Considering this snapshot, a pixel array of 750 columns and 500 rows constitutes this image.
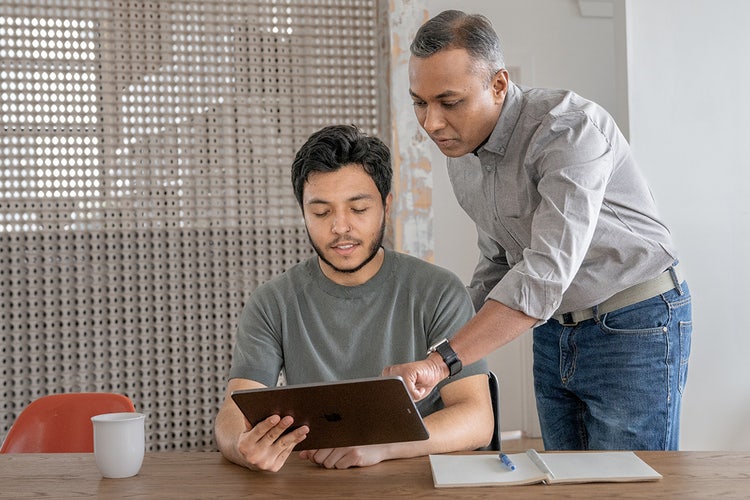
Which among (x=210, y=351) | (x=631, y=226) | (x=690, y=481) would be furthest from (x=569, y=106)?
(x=210, y=351)

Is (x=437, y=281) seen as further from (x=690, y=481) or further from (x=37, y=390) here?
(x=37, y=390)

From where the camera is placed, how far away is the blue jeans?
6.11 feet

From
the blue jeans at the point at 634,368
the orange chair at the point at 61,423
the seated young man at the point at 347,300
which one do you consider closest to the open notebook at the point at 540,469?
the seated young man at the point at 347,300

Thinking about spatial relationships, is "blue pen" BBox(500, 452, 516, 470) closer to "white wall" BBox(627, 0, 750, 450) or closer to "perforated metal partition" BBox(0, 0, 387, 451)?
"white wall" BBox(627, 0, 750, 450)

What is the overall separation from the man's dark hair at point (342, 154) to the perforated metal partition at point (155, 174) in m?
1.69

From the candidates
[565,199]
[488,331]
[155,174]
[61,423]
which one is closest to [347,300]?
[488,331]

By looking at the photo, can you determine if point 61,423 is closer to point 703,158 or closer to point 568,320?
point 568,320

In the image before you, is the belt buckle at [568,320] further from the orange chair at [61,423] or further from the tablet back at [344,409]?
the orange chair at [61,423]

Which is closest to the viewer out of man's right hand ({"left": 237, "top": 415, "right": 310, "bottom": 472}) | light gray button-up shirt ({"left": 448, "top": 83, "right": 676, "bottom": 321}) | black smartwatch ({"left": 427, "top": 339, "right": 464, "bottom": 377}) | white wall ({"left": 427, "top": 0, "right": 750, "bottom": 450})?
man's right hand ({"left": 237, "top": 415, "right": 310, "bottom": 472})

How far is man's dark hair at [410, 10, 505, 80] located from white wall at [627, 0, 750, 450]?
5.47ft

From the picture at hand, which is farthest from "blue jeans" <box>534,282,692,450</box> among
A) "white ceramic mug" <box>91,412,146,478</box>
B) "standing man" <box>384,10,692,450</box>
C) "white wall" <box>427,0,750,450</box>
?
"white wall" <box>427,0,750,450</box>

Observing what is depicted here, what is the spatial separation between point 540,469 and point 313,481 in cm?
37

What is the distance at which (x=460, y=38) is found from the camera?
164 cm

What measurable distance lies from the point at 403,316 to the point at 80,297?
2.09 meters
